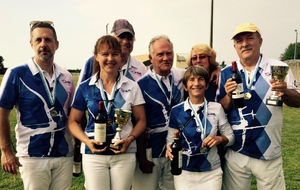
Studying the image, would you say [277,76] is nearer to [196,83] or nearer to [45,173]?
[196,83]

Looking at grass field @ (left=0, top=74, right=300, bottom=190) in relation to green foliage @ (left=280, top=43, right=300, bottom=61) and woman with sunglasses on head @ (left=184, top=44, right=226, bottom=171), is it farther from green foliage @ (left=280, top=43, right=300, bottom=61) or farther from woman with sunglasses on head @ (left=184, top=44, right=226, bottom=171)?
green foliage @ (left=280, top=43, right=300, bottom=61)

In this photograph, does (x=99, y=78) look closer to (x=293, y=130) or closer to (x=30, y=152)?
(x=30, y=152)

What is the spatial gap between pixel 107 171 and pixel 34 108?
1.22 metres

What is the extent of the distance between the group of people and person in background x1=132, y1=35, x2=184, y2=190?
0.01 metres

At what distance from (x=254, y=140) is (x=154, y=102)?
4.67ft

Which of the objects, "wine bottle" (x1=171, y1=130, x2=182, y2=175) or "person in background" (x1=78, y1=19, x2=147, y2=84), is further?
"person in background" (x1=78, y1=19, x2=147, y2=84)

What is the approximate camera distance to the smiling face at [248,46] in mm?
3965

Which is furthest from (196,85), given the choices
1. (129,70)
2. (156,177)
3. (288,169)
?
(288,169)

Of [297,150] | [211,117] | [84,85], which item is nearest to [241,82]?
[211,117]

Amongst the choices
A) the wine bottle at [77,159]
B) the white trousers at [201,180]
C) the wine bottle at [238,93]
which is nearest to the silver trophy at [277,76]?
the wine bottle at [238,93]

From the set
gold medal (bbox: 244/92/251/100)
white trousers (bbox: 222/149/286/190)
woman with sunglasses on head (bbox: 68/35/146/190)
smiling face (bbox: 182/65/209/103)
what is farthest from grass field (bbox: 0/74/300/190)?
smiling face (bbox: 182/65/209/103)

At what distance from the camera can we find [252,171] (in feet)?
13.2

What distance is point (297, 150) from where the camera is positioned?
29.9 ft

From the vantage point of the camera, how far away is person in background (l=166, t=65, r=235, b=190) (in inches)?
151
